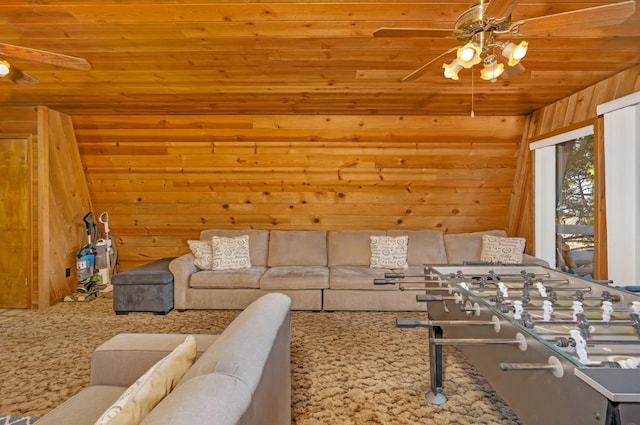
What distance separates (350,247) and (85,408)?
3.34 m

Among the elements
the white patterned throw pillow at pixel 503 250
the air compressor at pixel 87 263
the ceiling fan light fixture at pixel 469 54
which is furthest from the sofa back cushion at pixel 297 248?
the ceiling fan light fixture at pixel 469 54

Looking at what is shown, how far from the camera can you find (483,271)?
7.52 ft

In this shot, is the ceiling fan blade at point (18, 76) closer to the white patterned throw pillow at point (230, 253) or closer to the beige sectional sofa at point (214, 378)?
the beige sectional sofa at point (214, 378)

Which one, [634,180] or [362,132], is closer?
[634,180]

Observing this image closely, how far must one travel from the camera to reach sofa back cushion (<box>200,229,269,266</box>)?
4.36m

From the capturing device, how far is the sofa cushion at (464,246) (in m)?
4.25

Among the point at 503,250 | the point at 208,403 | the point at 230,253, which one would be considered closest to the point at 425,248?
the point at 503,250

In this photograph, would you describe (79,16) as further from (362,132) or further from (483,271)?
(483,271)

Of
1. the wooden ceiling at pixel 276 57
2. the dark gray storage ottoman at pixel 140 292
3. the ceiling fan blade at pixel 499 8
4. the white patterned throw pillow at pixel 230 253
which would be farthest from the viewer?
the white patterned throw pillow at pixel 230 253

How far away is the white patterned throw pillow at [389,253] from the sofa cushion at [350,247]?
16 cm

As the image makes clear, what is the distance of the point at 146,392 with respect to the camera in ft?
3.10

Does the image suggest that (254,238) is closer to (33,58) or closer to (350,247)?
(350,247)

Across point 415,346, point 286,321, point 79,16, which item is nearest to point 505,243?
point 415,346

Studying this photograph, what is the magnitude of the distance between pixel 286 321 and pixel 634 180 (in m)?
3.16
